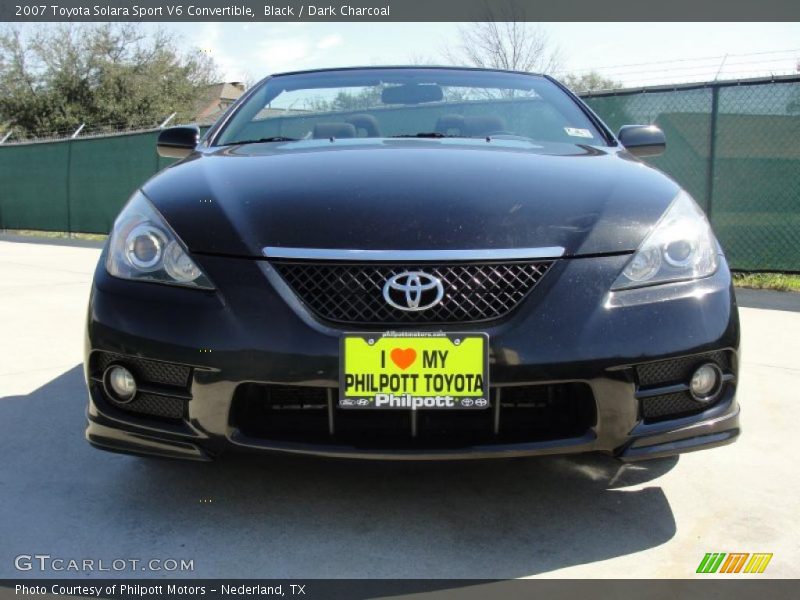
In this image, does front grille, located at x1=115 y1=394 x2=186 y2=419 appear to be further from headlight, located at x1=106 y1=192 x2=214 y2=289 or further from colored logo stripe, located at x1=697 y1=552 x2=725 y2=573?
colored logo stripe, located at x1=697 y1=552 x2=725 y2=573

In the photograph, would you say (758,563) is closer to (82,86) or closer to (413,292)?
(413,292)

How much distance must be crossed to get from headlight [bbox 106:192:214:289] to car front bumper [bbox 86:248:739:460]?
3 centimetres

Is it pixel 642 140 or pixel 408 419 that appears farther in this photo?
pixel 642 140

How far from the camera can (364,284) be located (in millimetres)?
1859

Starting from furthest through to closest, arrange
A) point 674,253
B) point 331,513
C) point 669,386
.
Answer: point 331,513
point 674,253
point 669,386

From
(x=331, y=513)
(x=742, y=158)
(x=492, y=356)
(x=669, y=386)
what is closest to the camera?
(x=492, y=356)

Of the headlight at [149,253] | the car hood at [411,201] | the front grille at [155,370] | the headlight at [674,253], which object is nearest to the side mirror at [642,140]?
the car hood at [411,201]

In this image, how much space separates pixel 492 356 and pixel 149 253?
93cm

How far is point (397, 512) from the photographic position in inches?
83.9

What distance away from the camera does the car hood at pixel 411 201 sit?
194cm

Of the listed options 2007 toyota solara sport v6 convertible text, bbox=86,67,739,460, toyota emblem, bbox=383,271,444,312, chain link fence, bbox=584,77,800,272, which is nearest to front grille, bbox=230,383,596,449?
2007 toyota solara sport v6 convertible text, bbox=86,67,739,460

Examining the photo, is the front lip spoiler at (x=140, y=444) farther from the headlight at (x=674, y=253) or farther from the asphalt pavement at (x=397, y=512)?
the headlight at (x=674, y=253)

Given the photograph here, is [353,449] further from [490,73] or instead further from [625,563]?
[490,73]

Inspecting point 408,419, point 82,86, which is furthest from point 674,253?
point 82,86
